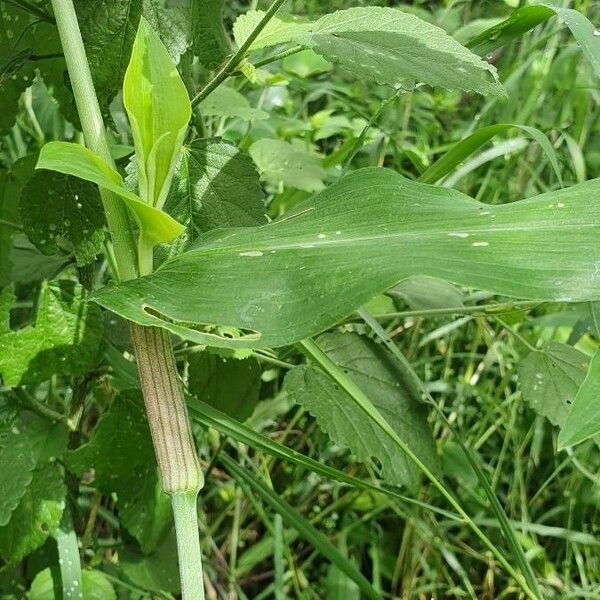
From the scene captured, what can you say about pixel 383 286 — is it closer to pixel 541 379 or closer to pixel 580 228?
pixel 580 228

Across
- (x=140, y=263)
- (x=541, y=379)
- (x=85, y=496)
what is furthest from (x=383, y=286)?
(x=85, y=496)

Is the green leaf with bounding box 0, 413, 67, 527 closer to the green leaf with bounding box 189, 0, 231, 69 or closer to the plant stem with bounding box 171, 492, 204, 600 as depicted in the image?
the plant stem with bounding box 171, 492, 204, 600

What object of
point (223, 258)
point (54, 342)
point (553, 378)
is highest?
point (223, 258)

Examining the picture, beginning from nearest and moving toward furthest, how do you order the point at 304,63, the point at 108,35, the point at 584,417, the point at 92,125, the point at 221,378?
the point at 584,417
the point at 92,125
the point at 108,35
the point at 221,378
the point at 304,63

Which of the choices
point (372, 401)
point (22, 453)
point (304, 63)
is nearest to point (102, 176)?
point (22, 453)

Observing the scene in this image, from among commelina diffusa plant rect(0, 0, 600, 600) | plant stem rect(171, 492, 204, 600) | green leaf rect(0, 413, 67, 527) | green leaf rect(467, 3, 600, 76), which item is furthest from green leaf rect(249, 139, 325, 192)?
plant stem rect(171, 492, 204, 600)

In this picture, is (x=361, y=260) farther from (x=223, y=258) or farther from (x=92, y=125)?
(x=92, y=125)

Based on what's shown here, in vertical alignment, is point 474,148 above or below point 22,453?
above
